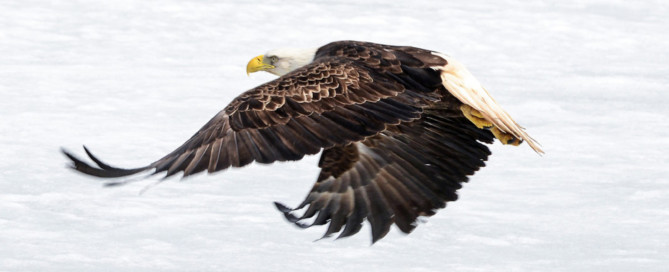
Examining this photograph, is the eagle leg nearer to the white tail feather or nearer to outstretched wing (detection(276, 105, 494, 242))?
the white tail feather

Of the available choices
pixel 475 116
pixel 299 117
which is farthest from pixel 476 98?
pixel 299 117

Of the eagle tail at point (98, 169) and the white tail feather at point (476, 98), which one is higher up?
the eagle tail at point (98, 169)

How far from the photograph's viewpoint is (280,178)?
23.2ft

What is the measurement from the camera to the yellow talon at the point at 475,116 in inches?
230

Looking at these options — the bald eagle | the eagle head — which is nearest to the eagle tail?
the bald eagle

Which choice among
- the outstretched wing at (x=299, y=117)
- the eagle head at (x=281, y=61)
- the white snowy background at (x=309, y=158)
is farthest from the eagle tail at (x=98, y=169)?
the eagle head at (x=281, y=61)

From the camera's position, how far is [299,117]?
528 centimetres

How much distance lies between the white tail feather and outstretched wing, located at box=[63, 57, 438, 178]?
0.11 metres

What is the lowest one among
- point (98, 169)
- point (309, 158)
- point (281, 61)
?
point (309, 158)

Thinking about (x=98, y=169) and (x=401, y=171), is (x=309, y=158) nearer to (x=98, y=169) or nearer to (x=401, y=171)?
(x=401, y=171)

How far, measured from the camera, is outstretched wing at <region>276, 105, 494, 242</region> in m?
5.90

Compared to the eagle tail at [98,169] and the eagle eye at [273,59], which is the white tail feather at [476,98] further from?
the eagle tail at [98,169]

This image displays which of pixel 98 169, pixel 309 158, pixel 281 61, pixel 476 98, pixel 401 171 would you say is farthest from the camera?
pixel 309 158

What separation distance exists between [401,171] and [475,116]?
0.43m
